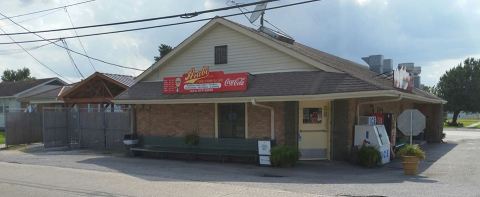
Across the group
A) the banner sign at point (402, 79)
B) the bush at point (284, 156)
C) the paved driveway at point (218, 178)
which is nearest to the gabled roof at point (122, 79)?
the paved driveway at point (218, 178)

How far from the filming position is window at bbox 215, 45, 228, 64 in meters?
18.9

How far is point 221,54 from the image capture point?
1900 centimetres

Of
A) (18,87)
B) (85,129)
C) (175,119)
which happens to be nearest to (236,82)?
(175,119)

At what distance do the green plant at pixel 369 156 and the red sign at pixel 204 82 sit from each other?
4.42 meters

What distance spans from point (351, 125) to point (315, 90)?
266 cm

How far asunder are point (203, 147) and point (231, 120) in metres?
1.42

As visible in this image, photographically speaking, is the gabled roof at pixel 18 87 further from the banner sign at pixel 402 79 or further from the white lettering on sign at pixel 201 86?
the banner sign at pixel 402 79

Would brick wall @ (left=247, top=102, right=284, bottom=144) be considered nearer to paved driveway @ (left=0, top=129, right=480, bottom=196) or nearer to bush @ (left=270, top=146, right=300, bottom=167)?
bush @ (left=270, top=146, right=300, bottom=167)

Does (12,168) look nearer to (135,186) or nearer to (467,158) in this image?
(135,186)

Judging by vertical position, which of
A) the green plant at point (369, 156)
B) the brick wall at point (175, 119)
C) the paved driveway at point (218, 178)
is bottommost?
the paved driveway at point (218, 178)

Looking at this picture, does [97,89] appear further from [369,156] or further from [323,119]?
[369,156]

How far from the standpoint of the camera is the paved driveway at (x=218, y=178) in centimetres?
1088

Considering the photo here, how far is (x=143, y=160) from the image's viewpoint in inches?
712

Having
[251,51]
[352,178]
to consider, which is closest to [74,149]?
[251,51]
